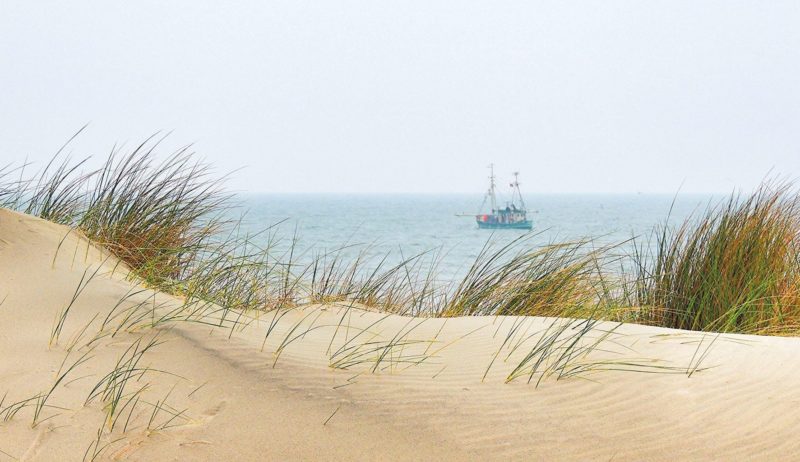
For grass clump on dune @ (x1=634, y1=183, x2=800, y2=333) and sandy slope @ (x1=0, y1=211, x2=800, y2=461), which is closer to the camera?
sandy slope @ (x1=0, y1=211, x2=800, y2=461)

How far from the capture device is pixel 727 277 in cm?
515

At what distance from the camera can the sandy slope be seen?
104 inches

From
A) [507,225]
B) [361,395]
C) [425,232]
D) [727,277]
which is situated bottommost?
[425,232]

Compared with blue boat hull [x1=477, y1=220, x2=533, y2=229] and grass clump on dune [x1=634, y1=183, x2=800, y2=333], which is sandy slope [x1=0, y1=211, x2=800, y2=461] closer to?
grass clump on dune [x1=634, y1=183, x2=800, y2=333]

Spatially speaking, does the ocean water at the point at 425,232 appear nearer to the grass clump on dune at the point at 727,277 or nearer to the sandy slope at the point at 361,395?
the grass clump on dune at the point at 727,277

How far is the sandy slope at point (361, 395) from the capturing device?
2.65 metres

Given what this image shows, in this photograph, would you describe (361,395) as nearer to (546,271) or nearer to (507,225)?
(546,271)

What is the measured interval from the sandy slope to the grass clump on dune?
1372 millimetres

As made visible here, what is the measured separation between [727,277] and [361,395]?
10.8ft

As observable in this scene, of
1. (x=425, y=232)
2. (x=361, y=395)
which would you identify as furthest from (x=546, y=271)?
(x=425, y=232)

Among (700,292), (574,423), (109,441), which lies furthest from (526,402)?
(700,292)

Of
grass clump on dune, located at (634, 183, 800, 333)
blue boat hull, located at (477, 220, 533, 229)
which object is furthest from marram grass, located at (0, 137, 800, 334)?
blue boat hull, located at (477, 220, 533, 229)

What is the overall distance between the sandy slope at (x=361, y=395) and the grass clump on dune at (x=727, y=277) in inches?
54.0

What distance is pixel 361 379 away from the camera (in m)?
3.08
